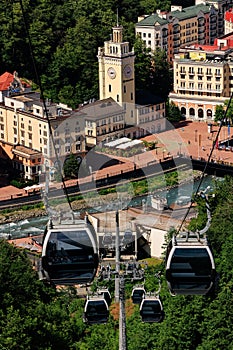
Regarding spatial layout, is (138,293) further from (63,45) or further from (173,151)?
(63,45)

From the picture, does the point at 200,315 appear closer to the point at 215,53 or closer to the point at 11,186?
the point at 11,186

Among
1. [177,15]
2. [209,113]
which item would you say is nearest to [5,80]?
[209,113]

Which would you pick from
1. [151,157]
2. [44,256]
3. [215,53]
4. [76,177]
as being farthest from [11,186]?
[44,256]

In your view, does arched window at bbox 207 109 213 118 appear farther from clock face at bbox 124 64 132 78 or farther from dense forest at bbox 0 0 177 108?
clock face at bbox 124 64 132 78

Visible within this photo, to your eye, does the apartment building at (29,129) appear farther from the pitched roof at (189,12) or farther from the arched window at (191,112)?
the pitched roof at (189,12)

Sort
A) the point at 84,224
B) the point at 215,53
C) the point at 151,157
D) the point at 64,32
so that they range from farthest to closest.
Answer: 1. the point at 64,32
2. the point at 215,53
3. the point at 151,157
4. the point at 84,224
